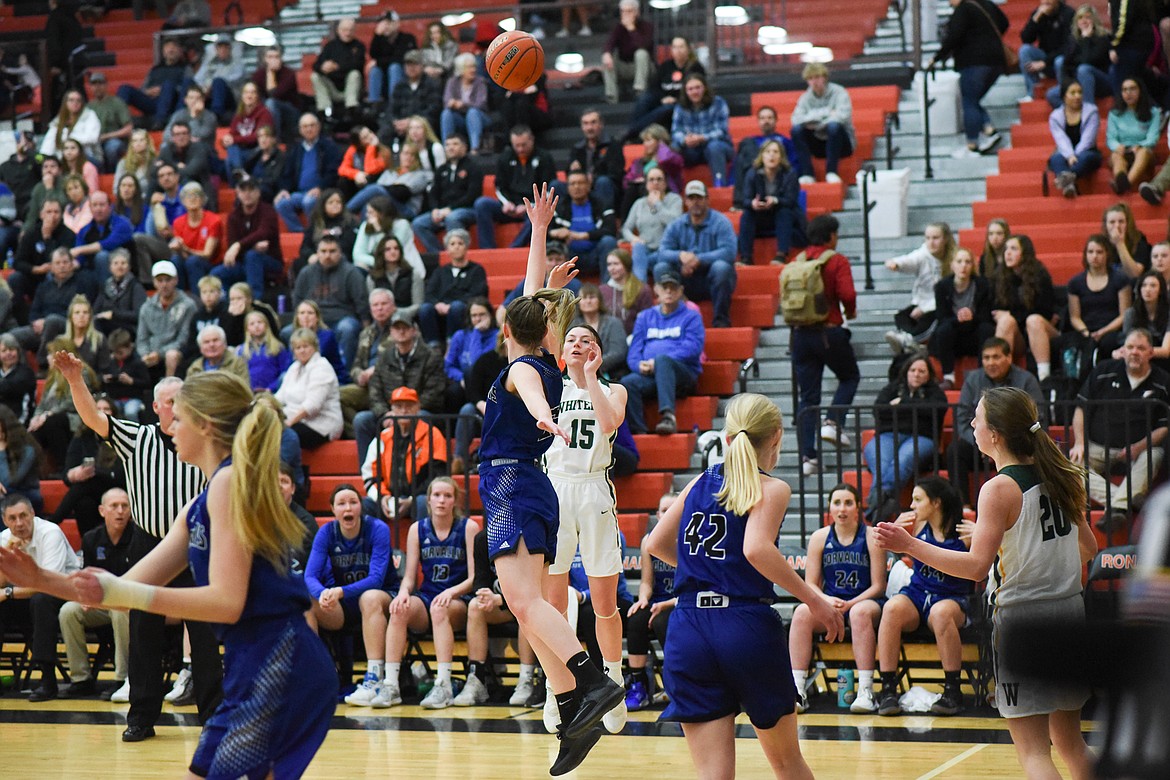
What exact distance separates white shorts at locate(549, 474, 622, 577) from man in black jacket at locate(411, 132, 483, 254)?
6.60m

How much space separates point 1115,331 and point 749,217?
3577 millimetres

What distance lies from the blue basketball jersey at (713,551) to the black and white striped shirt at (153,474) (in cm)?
310

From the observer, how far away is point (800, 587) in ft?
15.8

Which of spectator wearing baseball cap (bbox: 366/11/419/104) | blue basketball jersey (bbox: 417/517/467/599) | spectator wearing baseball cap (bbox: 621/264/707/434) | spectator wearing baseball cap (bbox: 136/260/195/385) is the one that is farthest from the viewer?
spectator wearing baseball cap (bbox: 366/11/419/104)

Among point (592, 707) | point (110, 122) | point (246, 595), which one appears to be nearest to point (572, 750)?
point (592, 707)

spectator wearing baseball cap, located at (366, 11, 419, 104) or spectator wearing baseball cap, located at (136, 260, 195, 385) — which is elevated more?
spectator wearing baseball cap, located at (366, 11, 419, 104)

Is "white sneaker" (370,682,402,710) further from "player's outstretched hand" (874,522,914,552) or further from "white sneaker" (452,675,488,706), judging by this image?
"player's outstretched hand" (874,522,914,552)

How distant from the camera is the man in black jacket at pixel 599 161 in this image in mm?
13664

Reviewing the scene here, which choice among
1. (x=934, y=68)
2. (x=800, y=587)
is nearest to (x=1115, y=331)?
(x=934, y=68)

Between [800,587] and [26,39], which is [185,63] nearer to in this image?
[26,39]

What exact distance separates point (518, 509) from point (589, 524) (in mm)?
1555

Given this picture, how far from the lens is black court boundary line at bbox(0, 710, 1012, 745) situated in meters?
7.98

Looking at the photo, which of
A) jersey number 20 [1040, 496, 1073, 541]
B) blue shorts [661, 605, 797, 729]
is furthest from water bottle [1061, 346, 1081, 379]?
blue shorts [661, 605, 797, 729]

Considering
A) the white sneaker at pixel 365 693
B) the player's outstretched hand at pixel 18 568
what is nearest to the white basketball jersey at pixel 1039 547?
the player's outstretched hand at pixel 18 568
